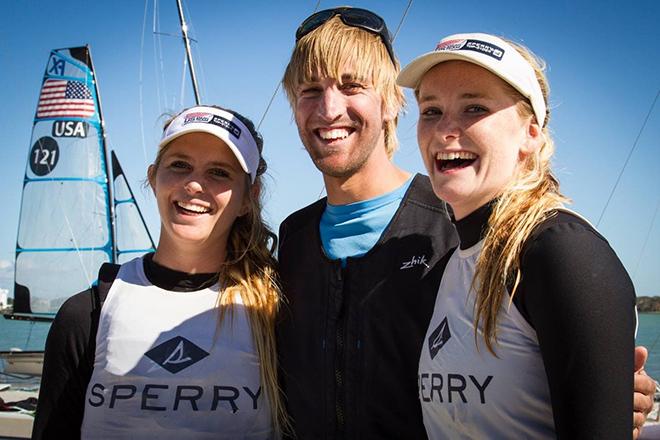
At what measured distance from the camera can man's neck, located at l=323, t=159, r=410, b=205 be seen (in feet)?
8.59

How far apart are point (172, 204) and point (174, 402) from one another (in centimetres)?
83

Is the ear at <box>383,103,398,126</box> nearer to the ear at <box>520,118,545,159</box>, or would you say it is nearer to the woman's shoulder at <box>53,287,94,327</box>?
the ear at <box>520,118,545,159</box>

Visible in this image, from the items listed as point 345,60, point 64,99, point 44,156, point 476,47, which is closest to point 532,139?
point 476,47

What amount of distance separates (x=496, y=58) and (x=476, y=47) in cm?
8

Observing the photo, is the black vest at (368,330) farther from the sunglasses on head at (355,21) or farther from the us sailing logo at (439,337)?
the sunglasses on head at (355,21)

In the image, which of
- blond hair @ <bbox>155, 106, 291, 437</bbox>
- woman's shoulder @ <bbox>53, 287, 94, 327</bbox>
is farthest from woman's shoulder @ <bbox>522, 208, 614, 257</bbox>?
woman's shoulder @ <bbox>53, 287, 94, 327</bbox>

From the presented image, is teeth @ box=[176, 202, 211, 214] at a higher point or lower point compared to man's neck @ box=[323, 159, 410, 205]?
lower

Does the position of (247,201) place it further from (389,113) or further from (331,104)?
(389,113)

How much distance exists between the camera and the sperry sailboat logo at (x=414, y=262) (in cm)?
230

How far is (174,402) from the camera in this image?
2260 millimetres

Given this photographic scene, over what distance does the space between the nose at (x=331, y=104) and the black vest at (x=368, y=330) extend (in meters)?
0.49

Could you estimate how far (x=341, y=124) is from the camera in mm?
2666

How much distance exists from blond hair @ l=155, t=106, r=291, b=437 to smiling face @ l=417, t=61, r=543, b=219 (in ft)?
3.33

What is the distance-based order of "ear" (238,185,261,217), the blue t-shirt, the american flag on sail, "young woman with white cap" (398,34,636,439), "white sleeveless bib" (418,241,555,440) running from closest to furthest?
"young woman with white cap" (398,34,636,439) < "white sleeveless bib" (418,241,555,440) < the blue t-shirt < "ear" (238,185,261,217) < the american flag on sail
